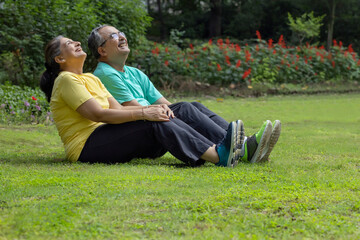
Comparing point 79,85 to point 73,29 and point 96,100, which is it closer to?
point 96,100

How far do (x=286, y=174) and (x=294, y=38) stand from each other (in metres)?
17.8

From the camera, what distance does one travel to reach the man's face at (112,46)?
4.69 meters

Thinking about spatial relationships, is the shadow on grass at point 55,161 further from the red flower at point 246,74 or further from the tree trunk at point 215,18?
the tree trunk at point 215,18

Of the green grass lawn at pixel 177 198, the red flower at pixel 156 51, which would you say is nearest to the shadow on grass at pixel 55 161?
the green grass lawn at pixel 177 198

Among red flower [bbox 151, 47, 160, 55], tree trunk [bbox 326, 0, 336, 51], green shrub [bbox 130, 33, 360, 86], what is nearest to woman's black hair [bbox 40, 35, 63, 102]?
green shrub [bbox 130, 33, 360, 86]

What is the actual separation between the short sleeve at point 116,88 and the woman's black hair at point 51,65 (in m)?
0.49

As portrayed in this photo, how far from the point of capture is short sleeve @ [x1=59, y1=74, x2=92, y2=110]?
4086 millimetres

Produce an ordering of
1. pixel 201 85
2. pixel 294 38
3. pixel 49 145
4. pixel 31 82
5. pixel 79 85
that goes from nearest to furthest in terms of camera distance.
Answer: pixel 79 85
pixel 49 145
pixel 31 82
pixel 201 85
pixel 294 38

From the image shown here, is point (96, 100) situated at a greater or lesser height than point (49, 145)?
greater

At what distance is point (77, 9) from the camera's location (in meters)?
9.57

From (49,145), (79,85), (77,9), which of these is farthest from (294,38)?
(79,85)

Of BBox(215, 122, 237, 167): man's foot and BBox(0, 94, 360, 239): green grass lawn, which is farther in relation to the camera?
BBox(215, 122, 237, 167): man's foot

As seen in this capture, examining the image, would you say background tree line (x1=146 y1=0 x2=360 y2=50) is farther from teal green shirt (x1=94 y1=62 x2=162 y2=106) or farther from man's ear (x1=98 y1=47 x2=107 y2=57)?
man's ear (x1=98 y1=47 x2=107 y2=57)

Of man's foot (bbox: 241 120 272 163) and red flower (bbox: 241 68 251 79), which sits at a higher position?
man's foot (bbox: 241 120 272 163)
